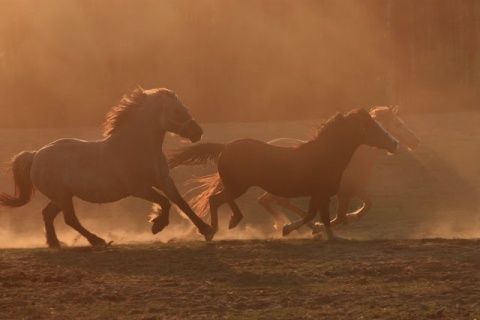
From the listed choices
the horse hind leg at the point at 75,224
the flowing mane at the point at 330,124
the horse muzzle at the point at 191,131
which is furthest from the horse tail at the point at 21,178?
the flowing mane at the point at 330,124

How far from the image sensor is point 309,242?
43.3 feet

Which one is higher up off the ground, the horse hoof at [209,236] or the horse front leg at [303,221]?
the horse front leg at [303,221]

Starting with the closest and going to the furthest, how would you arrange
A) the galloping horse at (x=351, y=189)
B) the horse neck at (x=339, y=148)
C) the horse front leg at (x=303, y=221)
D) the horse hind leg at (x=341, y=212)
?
the horse front leg at (x=303, y=221), the horse neck at (x=339, y=148), the horse hind leg at (x=341, y=212), the galloping horse at (x=351, y=189)

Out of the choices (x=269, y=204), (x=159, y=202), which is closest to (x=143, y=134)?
(x=159, y=202)

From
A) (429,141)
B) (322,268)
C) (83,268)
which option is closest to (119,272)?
(83,268)

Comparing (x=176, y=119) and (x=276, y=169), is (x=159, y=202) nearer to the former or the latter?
(x=176, y=119)

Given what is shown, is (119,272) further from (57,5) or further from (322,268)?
(57,5)

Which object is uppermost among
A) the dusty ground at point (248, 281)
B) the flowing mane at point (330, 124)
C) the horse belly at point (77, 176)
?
the flowing mane at point (330, 124)

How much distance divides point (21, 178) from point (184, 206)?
2172mm

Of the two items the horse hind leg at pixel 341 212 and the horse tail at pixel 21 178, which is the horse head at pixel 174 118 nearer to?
the horse tail at pixel 21 178

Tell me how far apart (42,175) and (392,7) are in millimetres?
20857

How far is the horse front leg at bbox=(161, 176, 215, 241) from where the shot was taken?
1367 cm

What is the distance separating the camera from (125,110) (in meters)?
14.0

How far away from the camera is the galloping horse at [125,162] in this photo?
540 inches
